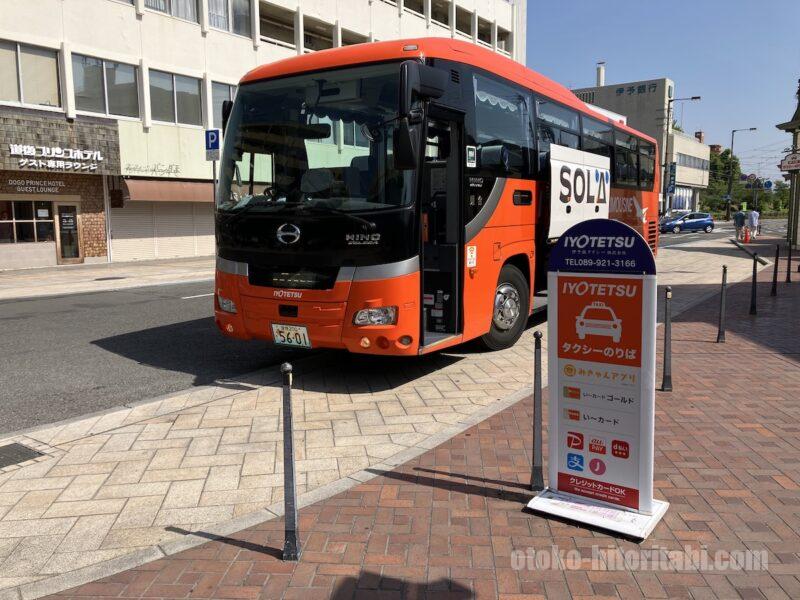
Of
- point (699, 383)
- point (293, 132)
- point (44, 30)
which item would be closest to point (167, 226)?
point (44, 30)

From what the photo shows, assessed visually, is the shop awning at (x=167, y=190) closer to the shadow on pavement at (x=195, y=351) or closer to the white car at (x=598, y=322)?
the shadow on pavement at (x=195, y=351)

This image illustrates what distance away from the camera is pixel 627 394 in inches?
144

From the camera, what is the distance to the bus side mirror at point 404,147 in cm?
568

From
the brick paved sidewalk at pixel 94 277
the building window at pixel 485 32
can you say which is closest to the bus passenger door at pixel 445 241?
the brick paved sidewalk at pixel 94 277

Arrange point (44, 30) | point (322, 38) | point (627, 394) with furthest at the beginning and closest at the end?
point (322, 38), point (44, 30), point (627, 394)

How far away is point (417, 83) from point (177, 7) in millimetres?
23632

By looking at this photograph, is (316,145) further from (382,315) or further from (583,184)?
(583,184)

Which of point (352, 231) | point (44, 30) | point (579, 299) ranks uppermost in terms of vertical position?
point (44, 30)

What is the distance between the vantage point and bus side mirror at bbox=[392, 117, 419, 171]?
5680 millimetres

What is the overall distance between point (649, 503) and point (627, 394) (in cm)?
66

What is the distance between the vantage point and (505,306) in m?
8.07

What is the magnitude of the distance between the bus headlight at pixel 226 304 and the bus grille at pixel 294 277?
405 millimetres

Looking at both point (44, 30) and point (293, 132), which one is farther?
point (44, 30)

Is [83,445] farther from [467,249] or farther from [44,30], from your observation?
[44,30]
